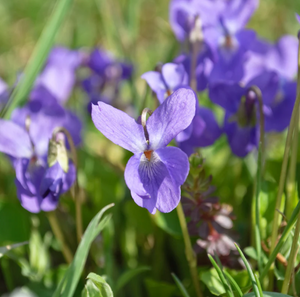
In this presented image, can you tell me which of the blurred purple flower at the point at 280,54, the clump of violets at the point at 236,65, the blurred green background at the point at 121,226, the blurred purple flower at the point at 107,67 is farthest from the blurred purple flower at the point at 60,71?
the blurred purple flower at the point at 280,54

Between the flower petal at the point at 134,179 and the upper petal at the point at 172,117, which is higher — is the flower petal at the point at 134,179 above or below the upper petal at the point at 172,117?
below

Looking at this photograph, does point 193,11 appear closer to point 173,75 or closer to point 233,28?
point 233,28

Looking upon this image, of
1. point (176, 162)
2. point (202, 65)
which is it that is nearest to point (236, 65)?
point (202, 65)

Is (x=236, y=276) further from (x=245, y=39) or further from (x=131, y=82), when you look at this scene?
(x=131, y=82)

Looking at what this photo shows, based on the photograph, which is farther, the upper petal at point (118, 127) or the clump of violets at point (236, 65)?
the clump of violets at point (236, 65)

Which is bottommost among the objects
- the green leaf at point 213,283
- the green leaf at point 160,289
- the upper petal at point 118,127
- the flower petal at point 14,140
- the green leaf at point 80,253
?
the green leaf at point 160,289

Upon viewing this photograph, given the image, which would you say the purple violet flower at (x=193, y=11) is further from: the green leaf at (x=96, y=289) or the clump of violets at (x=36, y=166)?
the green leaf at (x=96, y=289)

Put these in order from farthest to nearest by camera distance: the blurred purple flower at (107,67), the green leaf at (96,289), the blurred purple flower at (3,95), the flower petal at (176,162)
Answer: the blurred purple flower at (107,67)
the blurred purple flower at (3,95)
the green leaf at (96,289)
the flower petal at (176,162)
